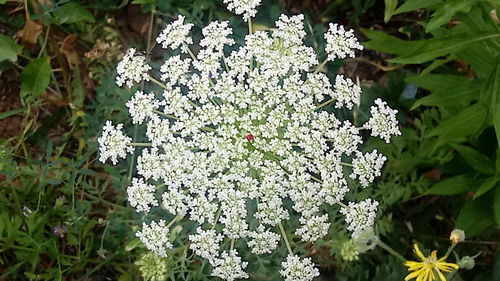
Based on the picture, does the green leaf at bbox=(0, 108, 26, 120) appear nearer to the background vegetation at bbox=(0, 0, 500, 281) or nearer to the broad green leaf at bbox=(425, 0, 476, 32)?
the background vegetation at bbox=(0, 0, 500, 281)

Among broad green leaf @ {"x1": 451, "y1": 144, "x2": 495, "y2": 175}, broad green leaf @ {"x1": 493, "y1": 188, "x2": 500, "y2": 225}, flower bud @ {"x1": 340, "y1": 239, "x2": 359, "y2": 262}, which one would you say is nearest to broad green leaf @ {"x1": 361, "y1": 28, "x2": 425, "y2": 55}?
broad green leaf @ {"x1": 451, "y1": 144, "x2": 495, "y2": 175}

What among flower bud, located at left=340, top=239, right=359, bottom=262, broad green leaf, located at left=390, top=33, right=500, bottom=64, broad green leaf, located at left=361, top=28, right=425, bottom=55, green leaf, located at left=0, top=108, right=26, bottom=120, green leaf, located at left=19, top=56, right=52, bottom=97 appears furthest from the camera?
green leaf, located at left=19, top=56, right=52, bottom=97

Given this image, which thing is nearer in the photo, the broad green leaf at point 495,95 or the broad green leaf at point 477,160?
the broad green leaf at point 495,95

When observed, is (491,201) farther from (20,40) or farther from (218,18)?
(20,40)

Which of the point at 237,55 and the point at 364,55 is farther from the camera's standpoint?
the point at 364,55

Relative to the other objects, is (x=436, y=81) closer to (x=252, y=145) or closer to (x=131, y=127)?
(x=252, y=145)

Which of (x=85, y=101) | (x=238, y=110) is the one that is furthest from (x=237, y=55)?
(x=85, y=101)

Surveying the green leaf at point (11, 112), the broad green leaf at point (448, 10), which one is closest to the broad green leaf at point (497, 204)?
A: the broad green leaf at point (448, 10)

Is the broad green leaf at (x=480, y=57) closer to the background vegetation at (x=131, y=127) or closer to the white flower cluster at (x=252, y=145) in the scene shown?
the background vegetation at (x=131, y=127)
